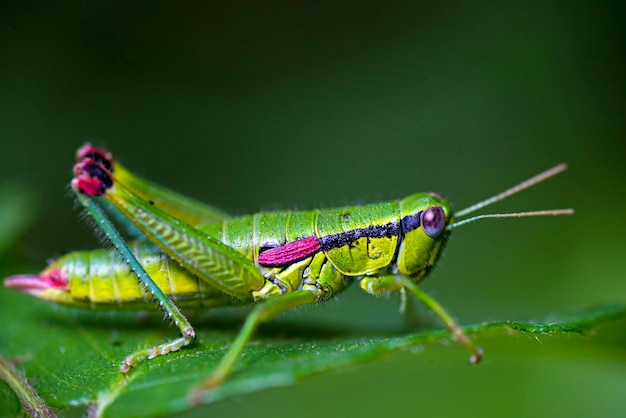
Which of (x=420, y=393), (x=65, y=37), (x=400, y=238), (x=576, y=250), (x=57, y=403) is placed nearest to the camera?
(x=57, y=403)

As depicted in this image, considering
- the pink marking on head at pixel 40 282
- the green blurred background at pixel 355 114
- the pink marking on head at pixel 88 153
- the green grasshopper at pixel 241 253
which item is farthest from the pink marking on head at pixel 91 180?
the green blurred background at pixel 355 114

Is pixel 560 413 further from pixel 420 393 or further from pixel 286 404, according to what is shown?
pixel 286 404

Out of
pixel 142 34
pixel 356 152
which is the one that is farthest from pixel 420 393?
pixel 142 34

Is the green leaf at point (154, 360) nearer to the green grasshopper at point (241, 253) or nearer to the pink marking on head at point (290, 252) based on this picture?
the green grasshopper at point (241, 253)

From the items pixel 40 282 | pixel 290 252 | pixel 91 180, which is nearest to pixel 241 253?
pixel 290 252

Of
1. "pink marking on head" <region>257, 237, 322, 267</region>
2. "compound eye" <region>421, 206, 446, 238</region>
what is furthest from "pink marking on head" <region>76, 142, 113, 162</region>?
"compound eye" <region>421, 206, 446, 238</region>

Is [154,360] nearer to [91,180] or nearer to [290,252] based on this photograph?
[290,252]

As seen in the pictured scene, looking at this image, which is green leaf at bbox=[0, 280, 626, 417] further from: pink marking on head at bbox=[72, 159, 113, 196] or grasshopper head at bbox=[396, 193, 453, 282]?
pink marking on head at bbox=[72, 159, 113, 196]
